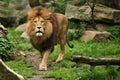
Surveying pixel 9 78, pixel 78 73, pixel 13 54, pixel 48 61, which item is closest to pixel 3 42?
pixel 13 54

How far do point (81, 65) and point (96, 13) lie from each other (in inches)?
207

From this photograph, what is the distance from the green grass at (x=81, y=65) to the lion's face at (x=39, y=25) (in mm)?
881

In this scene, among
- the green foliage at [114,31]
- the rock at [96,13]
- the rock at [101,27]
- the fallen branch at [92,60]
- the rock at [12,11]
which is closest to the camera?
the fallen branch at [92,60]

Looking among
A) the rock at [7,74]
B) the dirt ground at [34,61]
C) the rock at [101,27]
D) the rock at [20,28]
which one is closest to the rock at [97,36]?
the rock at [101,27]

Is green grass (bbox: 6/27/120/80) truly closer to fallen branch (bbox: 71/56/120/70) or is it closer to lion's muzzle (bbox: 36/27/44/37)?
fallen branch (bbox: 71/56/120/70)

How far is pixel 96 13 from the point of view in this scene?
49.7 ft

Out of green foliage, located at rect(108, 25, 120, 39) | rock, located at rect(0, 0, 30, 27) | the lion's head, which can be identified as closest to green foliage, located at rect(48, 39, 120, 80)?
green foliage, located at rect(108, 25, 120, 39)

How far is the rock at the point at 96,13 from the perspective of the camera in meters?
14.8

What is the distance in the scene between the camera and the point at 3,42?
1108 centimetres

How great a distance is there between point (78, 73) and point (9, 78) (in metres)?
2.81

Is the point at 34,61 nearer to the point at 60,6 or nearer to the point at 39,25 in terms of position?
the point at 39,25

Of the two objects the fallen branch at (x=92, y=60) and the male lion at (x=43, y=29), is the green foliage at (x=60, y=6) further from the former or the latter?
the fallen branch at (x=92, y=60)

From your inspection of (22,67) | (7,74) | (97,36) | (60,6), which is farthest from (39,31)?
(60,6)

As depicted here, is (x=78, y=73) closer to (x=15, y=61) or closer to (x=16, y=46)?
(x=15, y=61)
